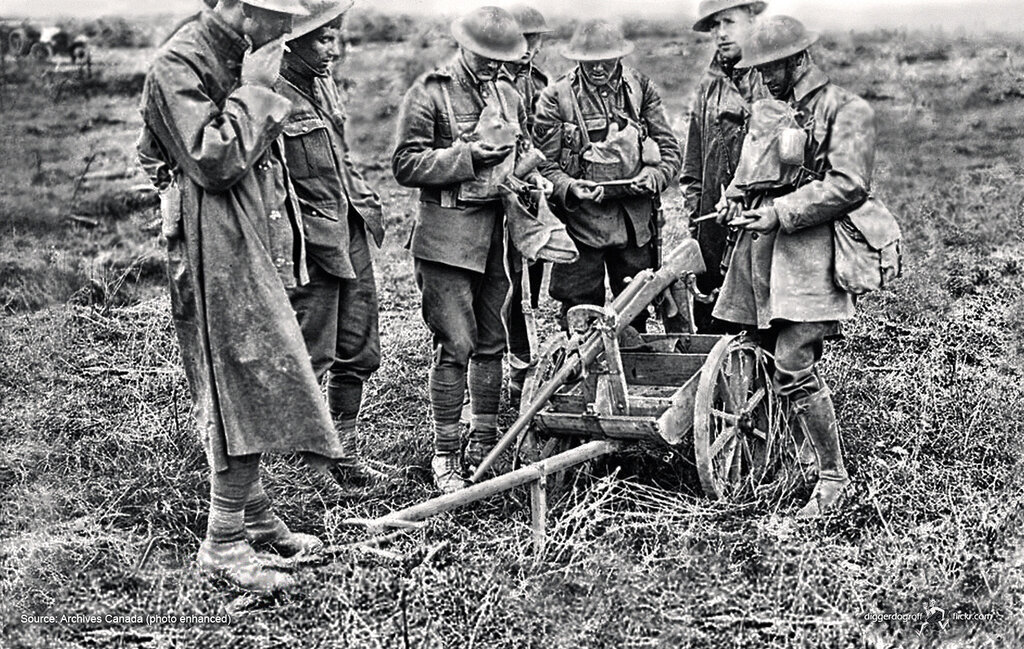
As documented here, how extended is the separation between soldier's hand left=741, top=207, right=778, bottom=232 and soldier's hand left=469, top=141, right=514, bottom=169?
4.19ft

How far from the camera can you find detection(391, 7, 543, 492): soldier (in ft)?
18.7

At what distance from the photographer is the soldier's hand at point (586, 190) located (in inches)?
251

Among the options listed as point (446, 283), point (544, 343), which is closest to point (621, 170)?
point (446, 283)

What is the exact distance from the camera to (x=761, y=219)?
5230 mm

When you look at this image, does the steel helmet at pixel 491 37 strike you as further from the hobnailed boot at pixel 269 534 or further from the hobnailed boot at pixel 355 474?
the hobnailed boot at pixel 269 534

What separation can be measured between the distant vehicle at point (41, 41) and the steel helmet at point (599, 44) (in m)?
14.2

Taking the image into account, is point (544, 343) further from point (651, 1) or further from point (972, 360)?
point (651, 1)

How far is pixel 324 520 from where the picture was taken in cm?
512

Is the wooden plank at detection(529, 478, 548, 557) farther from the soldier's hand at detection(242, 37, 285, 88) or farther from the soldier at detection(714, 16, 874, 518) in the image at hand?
the soldier's hand at detection(242, 37, 285, 88)

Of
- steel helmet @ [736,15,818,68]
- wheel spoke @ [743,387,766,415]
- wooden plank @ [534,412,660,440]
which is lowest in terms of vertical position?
wheel spoke @ [743,387,766,415]

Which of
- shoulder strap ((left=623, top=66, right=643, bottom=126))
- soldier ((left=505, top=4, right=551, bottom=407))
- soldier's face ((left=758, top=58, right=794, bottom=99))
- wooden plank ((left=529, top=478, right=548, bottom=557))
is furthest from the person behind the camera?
soldier ((left=505, top=4, right=551, bottom=407))

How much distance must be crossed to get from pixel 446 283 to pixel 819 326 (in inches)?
75.6

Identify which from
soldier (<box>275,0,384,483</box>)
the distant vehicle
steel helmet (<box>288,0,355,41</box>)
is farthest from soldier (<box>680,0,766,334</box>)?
the distant vehicle

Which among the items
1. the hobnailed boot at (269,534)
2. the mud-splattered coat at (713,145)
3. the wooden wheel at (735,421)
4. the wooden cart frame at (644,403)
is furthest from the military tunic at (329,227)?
the mud-splattered coat at (713,145)
